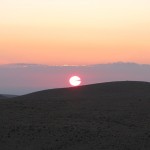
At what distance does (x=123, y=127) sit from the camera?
27.9 metres

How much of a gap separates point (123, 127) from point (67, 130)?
3954 millimetres

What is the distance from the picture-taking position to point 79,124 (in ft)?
91.4

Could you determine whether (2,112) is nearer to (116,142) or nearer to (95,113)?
(95,113)

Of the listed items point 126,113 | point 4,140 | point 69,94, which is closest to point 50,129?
point 4,140

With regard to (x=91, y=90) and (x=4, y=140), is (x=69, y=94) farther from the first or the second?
(x=4, y=140)

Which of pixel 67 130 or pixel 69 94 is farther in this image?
pixel 69 94

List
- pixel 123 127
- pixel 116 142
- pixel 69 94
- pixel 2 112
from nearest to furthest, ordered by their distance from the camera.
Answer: pixel 116 142 < pixel 123 127 < pixel 2 112 < pixel 69 94

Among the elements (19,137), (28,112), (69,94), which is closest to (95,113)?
(28,112)

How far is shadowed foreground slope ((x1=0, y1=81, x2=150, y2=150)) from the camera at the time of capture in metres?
23.4

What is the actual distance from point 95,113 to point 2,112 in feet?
21.9

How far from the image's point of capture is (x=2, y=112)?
32.2 m

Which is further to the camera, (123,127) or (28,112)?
(28,112)

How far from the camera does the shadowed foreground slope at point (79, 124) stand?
2342 cm

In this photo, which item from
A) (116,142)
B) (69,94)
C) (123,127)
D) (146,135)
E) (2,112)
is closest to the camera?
(116,142)
